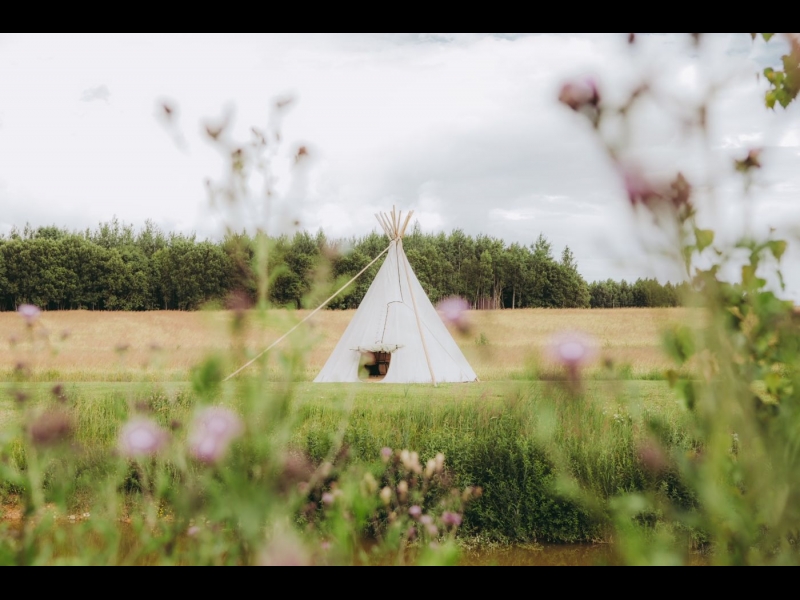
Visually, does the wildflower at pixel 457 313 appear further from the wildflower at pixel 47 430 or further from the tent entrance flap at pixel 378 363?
the tent entrance flap at pixel 378 363

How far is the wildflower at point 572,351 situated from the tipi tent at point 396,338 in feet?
26.0

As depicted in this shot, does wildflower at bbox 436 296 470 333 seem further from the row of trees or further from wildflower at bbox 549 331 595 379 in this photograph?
the row of trees

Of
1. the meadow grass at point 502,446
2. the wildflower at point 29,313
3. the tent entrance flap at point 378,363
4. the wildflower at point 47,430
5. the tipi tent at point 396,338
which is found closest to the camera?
the wildflower at point 47,430

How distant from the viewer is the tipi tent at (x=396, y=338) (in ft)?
31.1

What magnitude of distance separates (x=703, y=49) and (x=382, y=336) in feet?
27.5

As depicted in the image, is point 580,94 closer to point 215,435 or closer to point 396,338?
point 215,435

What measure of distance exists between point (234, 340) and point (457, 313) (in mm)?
474

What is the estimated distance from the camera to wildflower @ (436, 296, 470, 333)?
1.49 meters

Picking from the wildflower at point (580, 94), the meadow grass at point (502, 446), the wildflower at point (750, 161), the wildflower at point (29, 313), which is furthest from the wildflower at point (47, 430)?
the meadow grass at point (502, 446)

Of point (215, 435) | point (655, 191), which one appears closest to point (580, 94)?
point (655, 191)
